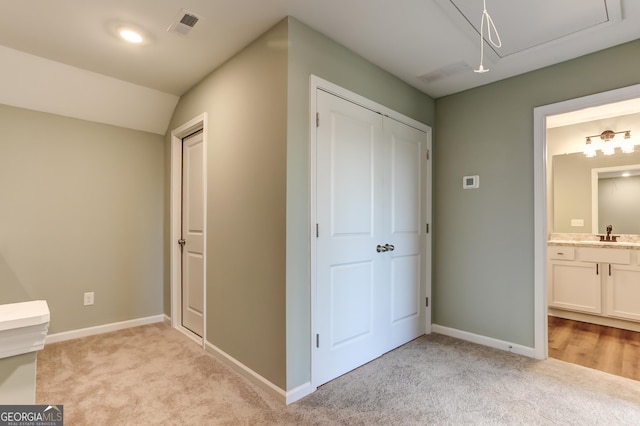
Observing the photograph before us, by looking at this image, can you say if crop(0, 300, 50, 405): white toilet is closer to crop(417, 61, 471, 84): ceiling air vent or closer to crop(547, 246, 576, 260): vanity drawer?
crop(417, 61, 471, 84): ceiling air vent

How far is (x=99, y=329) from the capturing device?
3.24m

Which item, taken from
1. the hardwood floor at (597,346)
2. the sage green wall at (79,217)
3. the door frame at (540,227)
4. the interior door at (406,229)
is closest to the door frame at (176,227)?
the sage green wall at (79,217)

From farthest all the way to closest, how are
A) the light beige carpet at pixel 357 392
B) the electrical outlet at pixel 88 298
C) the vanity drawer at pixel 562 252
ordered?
the vanity drawer at pixel 562 252 < the electrical outlet at pixel 88 298 < the light beige carpet at pixel 357 392

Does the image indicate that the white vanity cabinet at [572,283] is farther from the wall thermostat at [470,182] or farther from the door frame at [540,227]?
the wall thermostat at [470,182]

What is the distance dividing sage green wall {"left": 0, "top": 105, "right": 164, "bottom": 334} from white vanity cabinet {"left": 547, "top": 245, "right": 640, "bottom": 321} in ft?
15.7

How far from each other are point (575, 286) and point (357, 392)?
10.7 ft

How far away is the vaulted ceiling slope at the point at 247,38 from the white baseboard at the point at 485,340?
7.84 ft

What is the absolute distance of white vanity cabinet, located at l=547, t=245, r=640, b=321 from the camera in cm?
344

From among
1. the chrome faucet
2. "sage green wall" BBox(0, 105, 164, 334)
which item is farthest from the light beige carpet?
the chrome faucet

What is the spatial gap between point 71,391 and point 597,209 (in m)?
5.56

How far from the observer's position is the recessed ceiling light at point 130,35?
2.21 m

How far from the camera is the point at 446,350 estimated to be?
286cm

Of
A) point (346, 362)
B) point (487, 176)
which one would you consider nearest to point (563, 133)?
point (487, 176)

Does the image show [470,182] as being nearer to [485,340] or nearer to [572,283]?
[485,340]
